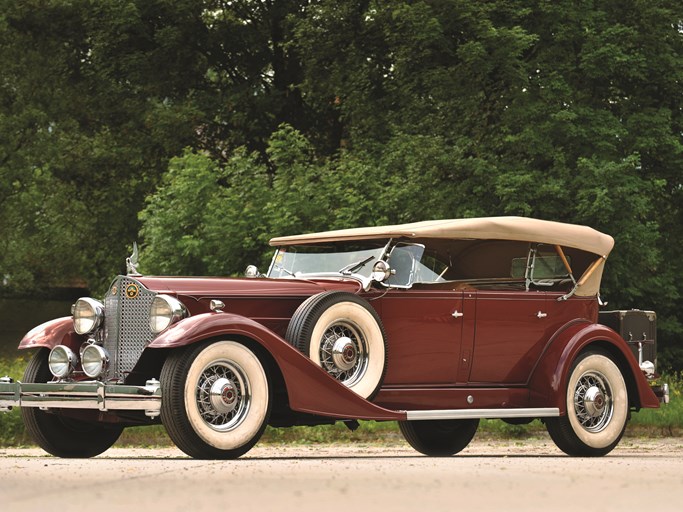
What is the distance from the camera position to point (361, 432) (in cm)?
1592

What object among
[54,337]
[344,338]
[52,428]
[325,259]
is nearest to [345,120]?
[325,259]

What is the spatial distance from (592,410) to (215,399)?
4116mm

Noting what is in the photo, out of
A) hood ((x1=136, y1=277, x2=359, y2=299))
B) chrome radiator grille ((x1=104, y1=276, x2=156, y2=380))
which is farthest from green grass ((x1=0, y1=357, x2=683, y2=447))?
chrome radiator grille ((x1=104, y1=276, x2=156, y2=380))

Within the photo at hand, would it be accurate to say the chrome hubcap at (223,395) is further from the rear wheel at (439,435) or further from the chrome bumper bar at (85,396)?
the rear wheel at (439,435)

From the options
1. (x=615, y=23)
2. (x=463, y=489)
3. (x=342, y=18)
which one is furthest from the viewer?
(x=342, y=18)

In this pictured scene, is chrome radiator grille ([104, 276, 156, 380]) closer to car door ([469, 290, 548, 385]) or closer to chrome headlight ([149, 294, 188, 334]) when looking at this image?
chrome headlight ([149, 294, 188, 334])

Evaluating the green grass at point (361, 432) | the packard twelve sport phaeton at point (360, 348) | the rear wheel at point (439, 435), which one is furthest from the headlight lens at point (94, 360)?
the green grass at point (361, 432)

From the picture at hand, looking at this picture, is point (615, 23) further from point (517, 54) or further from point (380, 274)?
point (380, 274)

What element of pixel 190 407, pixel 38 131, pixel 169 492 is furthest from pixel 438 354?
pixel 38 131

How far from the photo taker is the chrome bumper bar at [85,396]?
8953 mm

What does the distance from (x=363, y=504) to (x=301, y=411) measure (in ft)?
10.0

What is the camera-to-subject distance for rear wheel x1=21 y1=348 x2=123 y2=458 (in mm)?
10570

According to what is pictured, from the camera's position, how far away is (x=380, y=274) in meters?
10.6

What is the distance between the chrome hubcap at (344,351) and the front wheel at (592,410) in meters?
2.31
